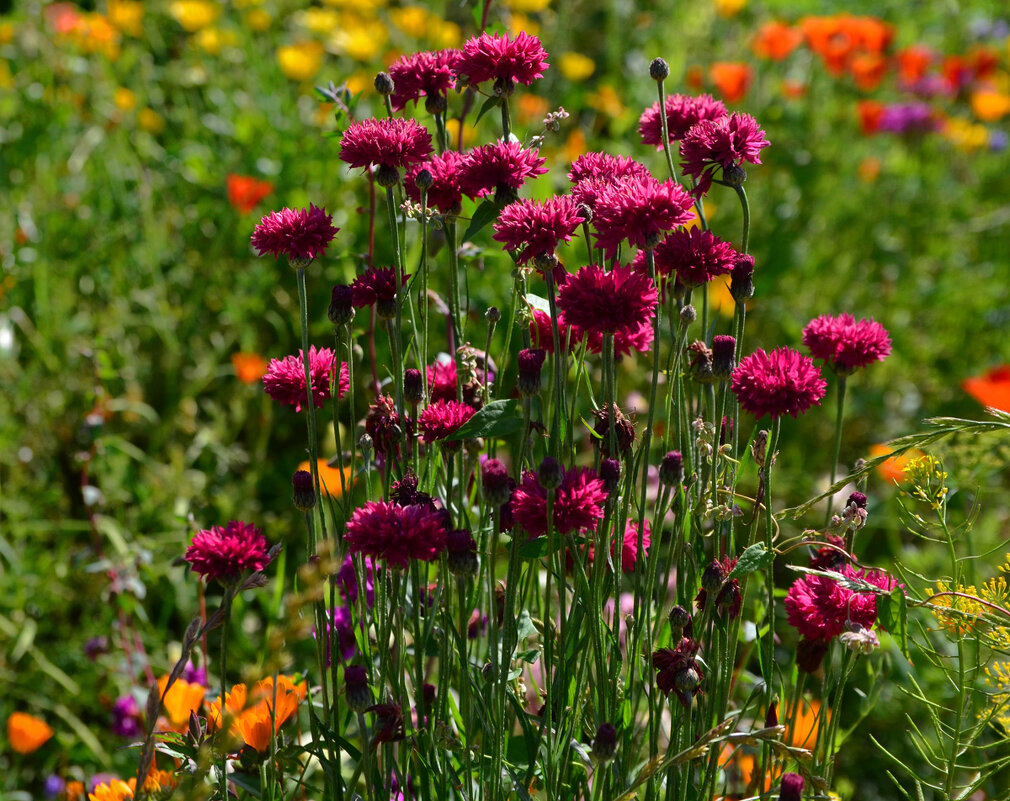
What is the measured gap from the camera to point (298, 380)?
3.48ft

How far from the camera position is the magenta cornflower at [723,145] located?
3.42ft

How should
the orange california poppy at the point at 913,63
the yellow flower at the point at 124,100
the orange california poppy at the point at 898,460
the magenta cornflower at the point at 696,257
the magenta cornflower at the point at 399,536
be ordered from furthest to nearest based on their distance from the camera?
the orange california poppy at the point at 913,63
the yellow flower at the point at 124,100
the orange california poppy at the point at 898,460
the magenta cornflower at the point at 696,257
the magenta cornflower at the point at 399,536

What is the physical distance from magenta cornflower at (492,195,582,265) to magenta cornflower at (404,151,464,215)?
12 cm

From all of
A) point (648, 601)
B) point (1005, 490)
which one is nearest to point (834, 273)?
point (1005, 490)

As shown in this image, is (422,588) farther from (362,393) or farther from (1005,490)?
(1005,490)

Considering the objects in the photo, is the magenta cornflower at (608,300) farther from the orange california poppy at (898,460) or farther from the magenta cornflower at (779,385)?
the orange california poppy at (898,460)

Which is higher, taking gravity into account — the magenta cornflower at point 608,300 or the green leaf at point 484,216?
the green leaf at point 484,216

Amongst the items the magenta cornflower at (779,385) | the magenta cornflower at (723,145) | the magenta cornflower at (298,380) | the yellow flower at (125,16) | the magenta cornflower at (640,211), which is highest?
the yellow flower at (125,16)

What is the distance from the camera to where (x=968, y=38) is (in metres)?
4.66

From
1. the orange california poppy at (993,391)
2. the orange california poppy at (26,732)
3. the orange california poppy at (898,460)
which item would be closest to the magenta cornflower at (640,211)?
the orange california poppy at (898,460)

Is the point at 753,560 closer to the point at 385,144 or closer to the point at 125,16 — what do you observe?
the point at 385,144

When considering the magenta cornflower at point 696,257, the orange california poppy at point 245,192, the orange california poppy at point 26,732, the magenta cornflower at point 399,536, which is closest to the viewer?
the magenta cornflower at point 399,536

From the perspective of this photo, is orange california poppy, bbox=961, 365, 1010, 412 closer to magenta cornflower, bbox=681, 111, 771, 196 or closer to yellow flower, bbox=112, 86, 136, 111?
magenta cornflower, bbox=681, 111, 771, 196

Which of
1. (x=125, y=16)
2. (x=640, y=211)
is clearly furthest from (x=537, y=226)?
(x=125, y=16)
